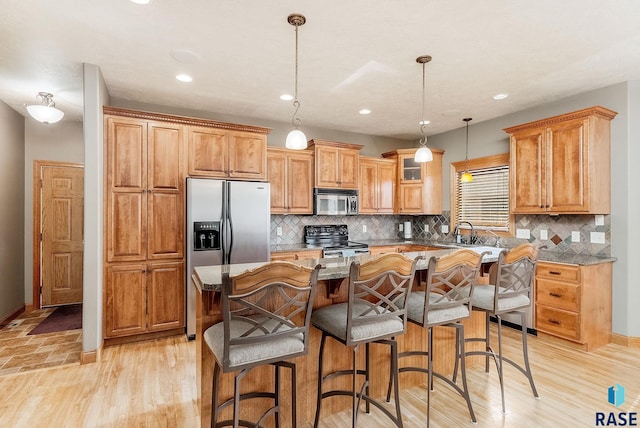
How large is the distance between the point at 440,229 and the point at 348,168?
6.38ft

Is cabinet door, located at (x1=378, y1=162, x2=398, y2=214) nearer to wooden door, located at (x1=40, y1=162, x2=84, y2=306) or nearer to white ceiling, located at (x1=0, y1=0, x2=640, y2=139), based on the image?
white ceiling, located at (x1=0, y1=0, x2=640, y2=139)

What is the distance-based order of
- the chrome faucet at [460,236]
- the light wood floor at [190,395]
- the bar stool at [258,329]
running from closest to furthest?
the bar stool at [258,329], the light wood floor at [190,395], the chrome faucet at [460,236]

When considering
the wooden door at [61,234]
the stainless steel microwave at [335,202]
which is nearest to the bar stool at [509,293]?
the stainless steel microwave at [335,202]

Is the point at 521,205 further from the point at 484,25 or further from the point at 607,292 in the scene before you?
the point at 484,25

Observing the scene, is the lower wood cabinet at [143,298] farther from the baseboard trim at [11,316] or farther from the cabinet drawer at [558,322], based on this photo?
the cabinet drawer at [558,322]

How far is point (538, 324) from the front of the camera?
3.67 metres

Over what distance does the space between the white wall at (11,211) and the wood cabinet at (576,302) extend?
641 centimetres

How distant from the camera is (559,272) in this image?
→ 3.46m

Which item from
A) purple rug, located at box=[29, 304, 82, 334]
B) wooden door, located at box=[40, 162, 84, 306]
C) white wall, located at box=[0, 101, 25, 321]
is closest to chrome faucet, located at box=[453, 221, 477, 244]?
purple rug, located at box=[29, 304, 82, 334]

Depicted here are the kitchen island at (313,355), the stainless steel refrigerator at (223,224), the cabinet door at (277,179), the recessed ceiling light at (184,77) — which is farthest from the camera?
the cabinet door at (277,179)

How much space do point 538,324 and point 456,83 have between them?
9.22ft

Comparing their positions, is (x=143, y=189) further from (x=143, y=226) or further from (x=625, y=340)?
(x=625, y=340)

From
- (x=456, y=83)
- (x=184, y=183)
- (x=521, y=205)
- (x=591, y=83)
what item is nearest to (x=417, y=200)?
(x=521, y=205)

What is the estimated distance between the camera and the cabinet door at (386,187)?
5.43 metres
